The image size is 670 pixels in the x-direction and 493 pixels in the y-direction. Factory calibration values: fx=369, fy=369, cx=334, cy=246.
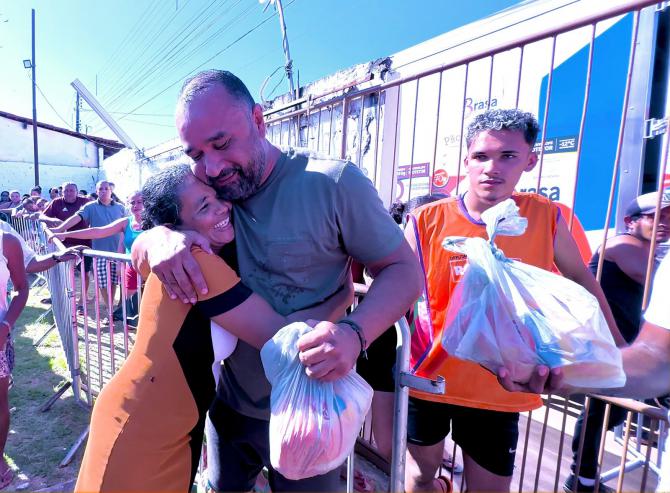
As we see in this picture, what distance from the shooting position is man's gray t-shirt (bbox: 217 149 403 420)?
1.30 metres

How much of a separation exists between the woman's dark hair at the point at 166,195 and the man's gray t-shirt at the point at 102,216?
18.5ft

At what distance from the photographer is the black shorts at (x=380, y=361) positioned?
1.91m

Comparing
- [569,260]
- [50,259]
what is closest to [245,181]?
[569,260]

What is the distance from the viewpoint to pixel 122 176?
15.7 m

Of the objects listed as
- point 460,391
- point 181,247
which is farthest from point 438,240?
point 181,247

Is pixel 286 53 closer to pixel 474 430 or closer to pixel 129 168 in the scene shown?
pixel 474 430

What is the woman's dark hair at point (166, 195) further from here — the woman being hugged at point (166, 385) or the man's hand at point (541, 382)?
the man's hand at point (541, 382)

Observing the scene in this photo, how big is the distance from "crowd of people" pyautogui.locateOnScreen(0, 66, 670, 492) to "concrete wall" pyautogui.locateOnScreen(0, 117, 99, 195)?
24.3 metres

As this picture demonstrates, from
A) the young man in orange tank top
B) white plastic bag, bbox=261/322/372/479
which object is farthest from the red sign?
white plastic bag, bbox=261/322/372/479

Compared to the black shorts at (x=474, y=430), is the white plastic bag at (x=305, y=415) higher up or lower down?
higher up

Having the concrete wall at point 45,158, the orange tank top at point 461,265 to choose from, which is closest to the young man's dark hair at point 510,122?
the orange tank top at point 461,265

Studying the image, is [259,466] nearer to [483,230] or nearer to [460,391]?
[460,391]

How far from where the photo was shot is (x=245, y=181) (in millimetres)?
1365

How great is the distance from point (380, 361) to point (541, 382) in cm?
96
